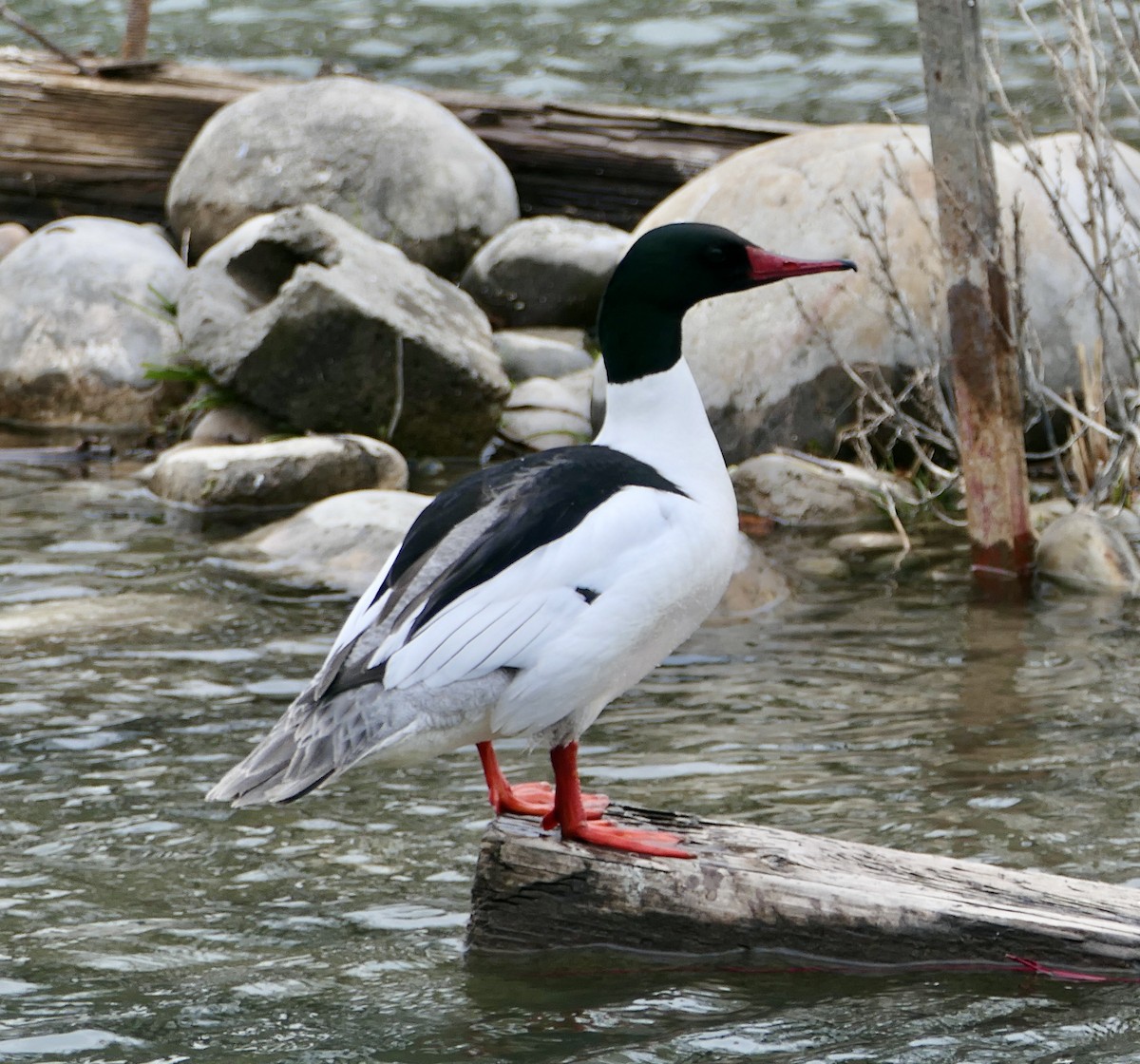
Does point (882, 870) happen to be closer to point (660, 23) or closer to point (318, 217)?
point (318, 217)

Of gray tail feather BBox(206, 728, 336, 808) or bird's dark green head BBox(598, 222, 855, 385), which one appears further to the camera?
bird's dark green head BBox(598, 222, 855, 385)

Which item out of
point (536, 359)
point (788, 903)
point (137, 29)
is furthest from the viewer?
point (137, 29)

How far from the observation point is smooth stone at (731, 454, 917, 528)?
27.4 ft

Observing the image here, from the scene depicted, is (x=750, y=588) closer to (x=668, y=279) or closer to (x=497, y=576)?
(x=668, y=279)

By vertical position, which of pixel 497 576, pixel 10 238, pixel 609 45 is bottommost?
pixel 10 238

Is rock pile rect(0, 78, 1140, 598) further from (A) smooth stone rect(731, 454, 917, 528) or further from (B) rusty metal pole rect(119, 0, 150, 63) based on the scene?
(B) rusty metal pole rect(119, 0, 150, 63)

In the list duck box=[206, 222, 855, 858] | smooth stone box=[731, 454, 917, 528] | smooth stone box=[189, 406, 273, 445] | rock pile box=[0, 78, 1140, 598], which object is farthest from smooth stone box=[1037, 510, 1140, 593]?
smooth stone box=[189, 406, 273, 445]

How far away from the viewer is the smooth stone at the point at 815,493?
8.36m

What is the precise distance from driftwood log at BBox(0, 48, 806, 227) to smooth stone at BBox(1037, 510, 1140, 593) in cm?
437

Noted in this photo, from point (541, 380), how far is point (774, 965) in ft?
19.8

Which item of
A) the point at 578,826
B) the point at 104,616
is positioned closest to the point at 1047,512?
the point at 104,616

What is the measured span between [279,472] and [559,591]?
4858 millimetres

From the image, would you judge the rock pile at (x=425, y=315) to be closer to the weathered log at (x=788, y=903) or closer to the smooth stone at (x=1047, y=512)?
the smooth stone at (x=1047, y=512)

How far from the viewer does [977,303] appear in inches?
275
